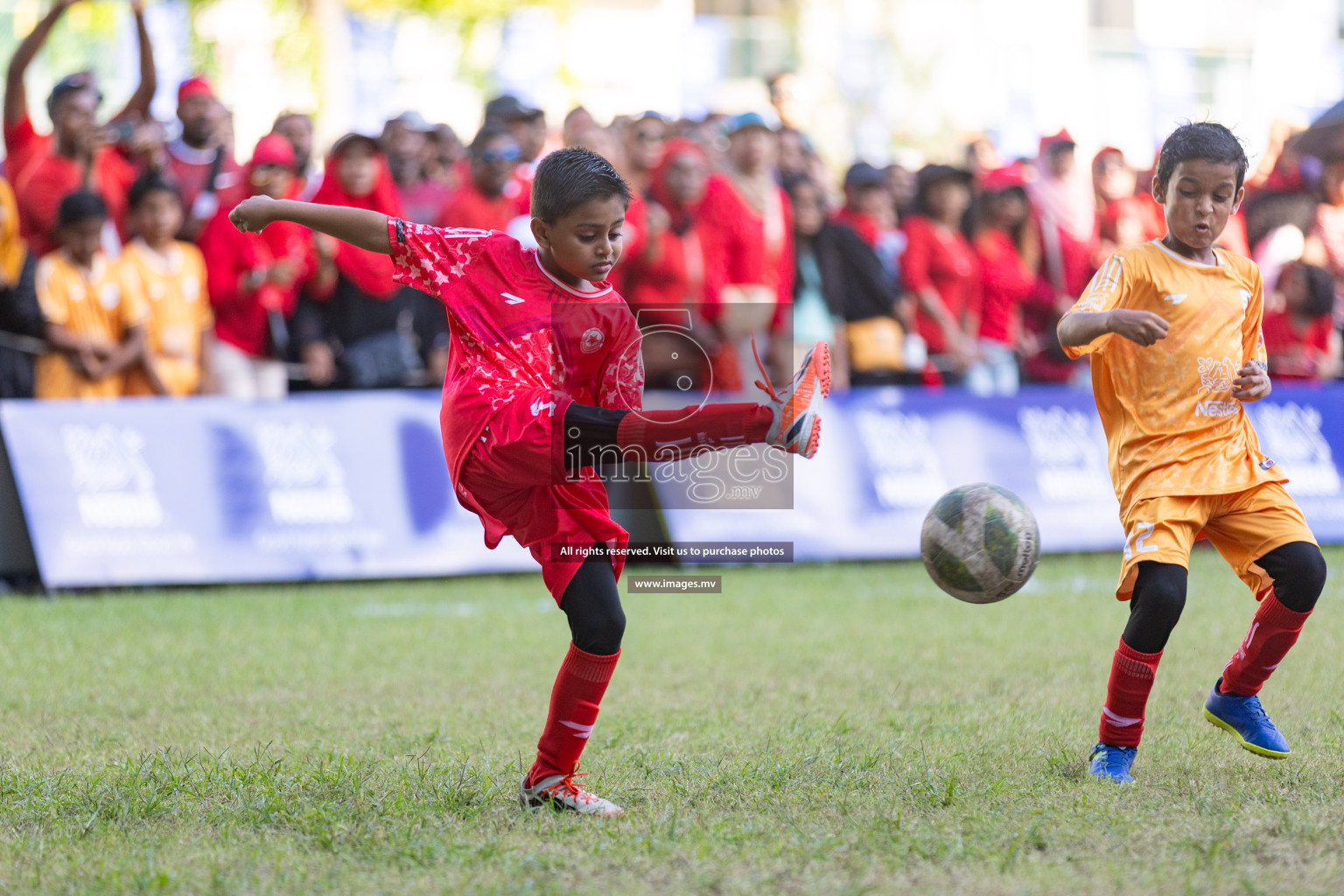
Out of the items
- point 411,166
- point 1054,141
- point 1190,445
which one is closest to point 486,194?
point 411,166

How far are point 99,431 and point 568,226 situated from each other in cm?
614

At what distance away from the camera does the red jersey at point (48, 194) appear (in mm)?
9883

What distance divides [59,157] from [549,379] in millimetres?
7161

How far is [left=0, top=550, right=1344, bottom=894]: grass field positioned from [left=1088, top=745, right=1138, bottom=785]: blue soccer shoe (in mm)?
81

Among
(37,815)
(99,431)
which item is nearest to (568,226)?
(37,815)

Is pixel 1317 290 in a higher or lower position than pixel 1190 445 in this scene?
lower

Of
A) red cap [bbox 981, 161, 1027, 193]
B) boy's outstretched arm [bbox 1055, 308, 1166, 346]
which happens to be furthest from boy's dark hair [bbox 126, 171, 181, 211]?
boy's outstretched arm [bbox 1055, 308, 1166, 346]

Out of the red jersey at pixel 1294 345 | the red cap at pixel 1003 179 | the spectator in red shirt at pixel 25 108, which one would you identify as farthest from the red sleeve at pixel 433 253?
the red jersey at pixel 1294 345

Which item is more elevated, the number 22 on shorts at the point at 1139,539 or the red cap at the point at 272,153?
the red cap at the point at 272,153

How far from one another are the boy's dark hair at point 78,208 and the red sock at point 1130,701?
7720 millimetres

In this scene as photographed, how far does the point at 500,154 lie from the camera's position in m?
10.6

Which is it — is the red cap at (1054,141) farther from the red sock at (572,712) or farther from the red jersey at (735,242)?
the red sock at (572,712)

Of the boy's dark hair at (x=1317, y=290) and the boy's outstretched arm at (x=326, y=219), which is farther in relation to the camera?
the boy's dark hair at (x=1317, y=290)

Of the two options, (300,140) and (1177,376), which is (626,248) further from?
(1177,376)
